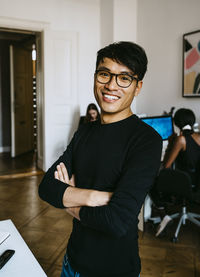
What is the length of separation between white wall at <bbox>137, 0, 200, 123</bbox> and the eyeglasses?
11.4 ft

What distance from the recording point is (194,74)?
439cm

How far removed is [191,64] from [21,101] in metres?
4.44

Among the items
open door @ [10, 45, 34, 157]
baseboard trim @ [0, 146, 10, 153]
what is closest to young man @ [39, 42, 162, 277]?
open door @ [10, 45, 34, 157]

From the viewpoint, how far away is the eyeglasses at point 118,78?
1145mm

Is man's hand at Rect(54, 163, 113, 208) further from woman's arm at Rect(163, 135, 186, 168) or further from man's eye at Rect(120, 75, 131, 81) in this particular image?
woman's arm at Rect(163, 135, 186, 168)

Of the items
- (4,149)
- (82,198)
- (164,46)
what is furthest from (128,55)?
(4,149)

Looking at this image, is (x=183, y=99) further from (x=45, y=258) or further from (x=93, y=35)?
(x=45, y=258)

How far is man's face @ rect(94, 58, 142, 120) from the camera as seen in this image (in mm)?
1141

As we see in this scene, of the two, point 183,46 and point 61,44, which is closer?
point 183,46

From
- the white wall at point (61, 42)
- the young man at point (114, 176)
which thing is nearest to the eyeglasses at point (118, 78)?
the young man at point (114, 176)

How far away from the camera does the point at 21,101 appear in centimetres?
742

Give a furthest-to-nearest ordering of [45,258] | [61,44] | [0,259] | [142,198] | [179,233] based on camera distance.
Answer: [61,44]
[179,233]
[45,258]
[0,259]
[142,198]

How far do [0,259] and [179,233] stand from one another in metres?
2.47

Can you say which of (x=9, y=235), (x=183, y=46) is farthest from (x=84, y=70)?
(x=9, y=235)
